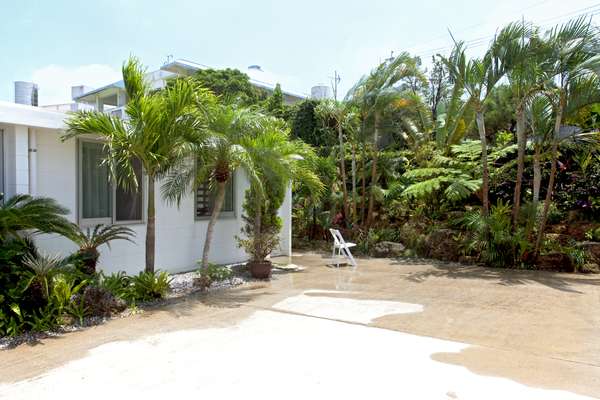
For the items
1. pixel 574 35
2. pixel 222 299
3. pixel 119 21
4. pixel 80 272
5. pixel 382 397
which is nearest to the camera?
pixel 382 397

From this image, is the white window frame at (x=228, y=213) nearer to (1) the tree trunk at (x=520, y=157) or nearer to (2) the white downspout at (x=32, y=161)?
(2) the white downspout at (x=32, y=161)

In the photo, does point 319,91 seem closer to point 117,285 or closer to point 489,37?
point 489,37

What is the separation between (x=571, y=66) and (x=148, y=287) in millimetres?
9433

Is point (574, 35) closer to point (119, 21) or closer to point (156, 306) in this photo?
point (156, 306)

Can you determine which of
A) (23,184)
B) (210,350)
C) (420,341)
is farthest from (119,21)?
(420,341)

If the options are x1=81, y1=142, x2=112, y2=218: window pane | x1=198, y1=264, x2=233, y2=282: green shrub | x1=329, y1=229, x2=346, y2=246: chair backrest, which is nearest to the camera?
x1=81, y1=142, x2=112, y2=218: window pane

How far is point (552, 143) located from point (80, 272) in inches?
378

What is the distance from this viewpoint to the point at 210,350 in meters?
4.65

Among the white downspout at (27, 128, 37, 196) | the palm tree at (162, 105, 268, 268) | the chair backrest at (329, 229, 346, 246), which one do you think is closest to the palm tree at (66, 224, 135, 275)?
the white downspout at (27, 128, 37, 196)

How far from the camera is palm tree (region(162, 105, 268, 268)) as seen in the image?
7074mm

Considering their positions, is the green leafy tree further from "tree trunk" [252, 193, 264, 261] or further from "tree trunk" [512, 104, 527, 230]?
"tree trunk" [512, 104, 527, 230]

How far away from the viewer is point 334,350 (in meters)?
4.61

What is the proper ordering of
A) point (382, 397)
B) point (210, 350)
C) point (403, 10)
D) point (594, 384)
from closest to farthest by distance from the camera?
1. point (382, 397)
2. point (594, 384)
3. point (210, 350)
4. point (403, 10)

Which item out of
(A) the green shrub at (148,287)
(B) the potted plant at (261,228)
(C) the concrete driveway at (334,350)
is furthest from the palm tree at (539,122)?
(A) the green shrub at (148,287)
